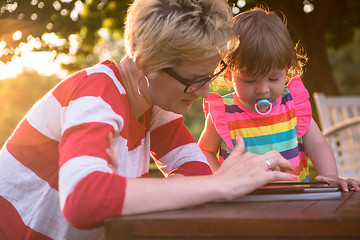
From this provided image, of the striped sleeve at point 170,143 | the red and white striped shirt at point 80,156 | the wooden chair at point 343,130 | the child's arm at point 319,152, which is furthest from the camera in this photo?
the wooden chair at point 343,130

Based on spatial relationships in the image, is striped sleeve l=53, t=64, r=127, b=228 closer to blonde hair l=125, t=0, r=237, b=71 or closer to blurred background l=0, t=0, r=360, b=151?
blonde hair l=125, t=0, r=237, b=71

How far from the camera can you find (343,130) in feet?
13.0

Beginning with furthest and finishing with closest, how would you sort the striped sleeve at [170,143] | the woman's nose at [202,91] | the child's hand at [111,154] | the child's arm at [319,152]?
1. the child's arm at [319,152]
2. the striped sleeve at [170,143]
3. the woman's nose at [202,91]
4. the child's hand at [111,154]

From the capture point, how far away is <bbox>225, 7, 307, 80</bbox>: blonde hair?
→ 78.3 inches

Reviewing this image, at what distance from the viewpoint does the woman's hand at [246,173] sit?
1271 millimetres

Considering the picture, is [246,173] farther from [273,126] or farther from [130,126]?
[273,126]

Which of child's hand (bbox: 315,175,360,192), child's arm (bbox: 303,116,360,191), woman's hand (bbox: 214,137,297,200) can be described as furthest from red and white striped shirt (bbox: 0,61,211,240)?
child's arm (bbox: 303,116,360,191)

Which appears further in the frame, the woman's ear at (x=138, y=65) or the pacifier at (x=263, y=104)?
the pacifier at (x=263, y=104)

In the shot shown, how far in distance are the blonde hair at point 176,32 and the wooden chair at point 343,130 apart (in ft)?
8.49

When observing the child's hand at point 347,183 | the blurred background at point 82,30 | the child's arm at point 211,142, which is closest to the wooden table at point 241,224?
the child's hand at point 347,183

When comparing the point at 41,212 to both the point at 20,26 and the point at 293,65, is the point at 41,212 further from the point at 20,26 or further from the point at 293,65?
the point at 20,26

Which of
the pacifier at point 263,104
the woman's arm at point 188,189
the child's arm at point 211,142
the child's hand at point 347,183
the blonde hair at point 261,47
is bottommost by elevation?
the child's arm at point 211,142

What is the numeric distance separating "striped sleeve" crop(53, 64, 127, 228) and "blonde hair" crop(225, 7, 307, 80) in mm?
692

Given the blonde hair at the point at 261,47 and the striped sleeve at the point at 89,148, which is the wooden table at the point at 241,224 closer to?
the striped sleeve at the point at 89,148
